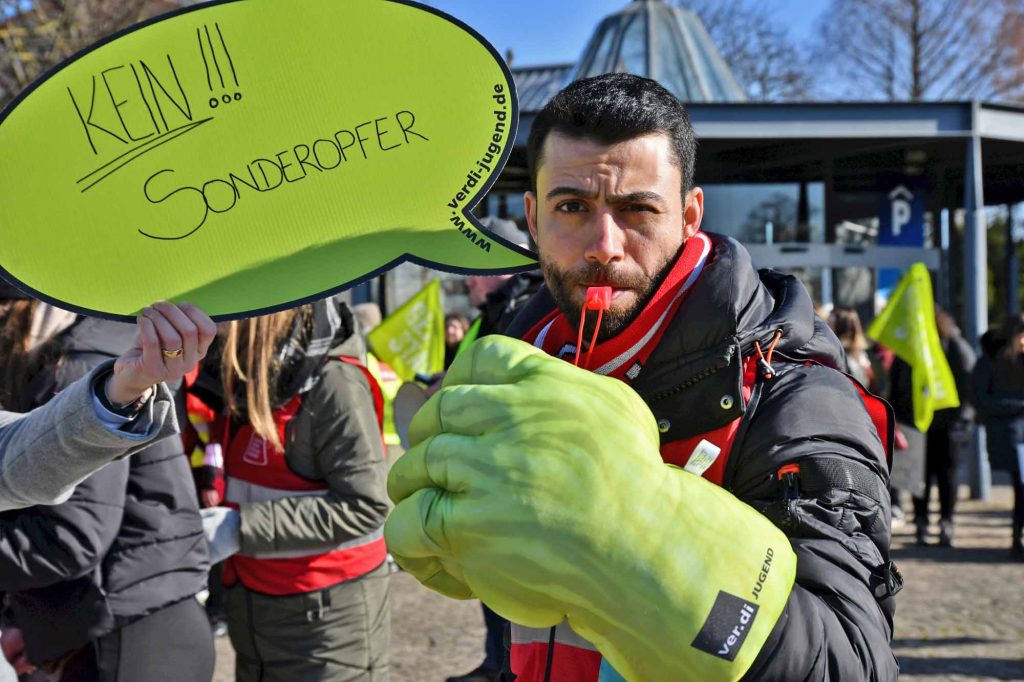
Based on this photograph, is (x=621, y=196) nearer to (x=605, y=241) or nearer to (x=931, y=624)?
(x=605, y=241)

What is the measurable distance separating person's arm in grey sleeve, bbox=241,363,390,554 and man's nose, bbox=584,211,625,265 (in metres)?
1.53

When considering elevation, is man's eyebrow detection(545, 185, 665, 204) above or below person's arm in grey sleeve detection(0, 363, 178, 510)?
above

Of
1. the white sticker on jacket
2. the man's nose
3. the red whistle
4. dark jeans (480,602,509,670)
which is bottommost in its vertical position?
dark jeans (480,602,509,670)

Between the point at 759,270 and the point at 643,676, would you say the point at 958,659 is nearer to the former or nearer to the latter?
the point at 759,270

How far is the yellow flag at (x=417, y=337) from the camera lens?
6.94 m

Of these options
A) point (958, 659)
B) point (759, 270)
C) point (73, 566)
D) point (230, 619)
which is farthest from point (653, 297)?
point (958, 659)

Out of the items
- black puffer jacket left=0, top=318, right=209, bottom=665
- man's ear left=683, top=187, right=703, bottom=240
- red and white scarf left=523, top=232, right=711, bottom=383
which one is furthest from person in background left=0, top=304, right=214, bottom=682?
man's ear left=683, top=187, right=703, bottom=240

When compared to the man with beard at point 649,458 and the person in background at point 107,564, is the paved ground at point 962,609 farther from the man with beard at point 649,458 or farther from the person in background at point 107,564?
the man with beard at point 649,458

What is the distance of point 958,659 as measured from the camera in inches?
199

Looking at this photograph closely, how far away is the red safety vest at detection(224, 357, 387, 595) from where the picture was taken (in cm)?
278

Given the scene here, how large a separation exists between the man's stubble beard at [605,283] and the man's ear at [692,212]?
0.07 meters

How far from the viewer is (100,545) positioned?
7.23ft

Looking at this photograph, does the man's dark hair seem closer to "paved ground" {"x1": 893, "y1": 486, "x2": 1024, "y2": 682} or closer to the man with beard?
the man with beard


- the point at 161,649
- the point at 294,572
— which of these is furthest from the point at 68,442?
the point at 294,572
